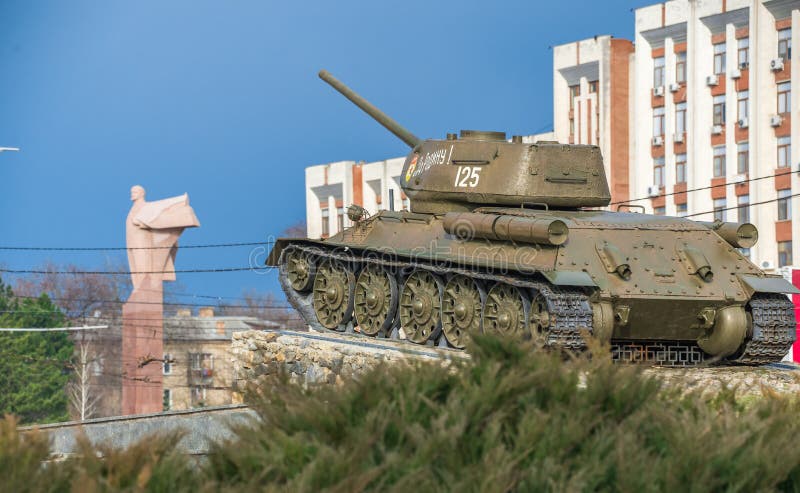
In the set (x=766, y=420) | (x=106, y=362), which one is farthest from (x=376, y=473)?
(x=106, y=362)

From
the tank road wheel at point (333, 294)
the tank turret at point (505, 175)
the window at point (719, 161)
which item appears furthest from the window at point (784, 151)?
the tank turret at point (505, 175)

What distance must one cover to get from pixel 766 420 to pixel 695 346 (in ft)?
36.5

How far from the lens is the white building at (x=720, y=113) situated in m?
48.3

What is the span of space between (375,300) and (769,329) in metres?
6.66

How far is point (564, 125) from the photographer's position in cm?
5747

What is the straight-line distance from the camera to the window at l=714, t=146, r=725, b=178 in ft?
168

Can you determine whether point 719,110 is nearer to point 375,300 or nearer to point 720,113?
point 720,113

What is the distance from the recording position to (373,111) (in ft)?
92.0

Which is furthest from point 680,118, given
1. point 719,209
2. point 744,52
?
point 744,52

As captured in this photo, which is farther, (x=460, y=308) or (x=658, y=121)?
(x=658, y=121)

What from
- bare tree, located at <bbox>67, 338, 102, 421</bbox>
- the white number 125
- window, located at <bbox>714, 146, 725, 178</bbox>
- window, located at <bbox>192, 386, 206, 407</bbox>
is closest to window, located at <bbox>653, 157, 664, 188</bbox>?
window, located at <bbox>714, 146, 725, 178</bbox>

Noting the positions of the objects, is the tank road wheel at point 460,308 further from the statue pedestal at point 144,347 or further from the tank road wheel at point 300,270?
the statue pedestal at point 144,347

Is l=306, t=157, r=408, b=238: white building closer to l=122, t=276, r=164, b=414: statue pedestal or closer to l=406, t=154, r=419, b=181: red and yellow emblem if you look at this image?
l=122, t=276, r=164, b=414: statue pedestal

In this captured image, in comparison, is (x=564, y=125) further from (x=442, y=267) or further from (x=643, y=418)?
(x=643, y=418)
